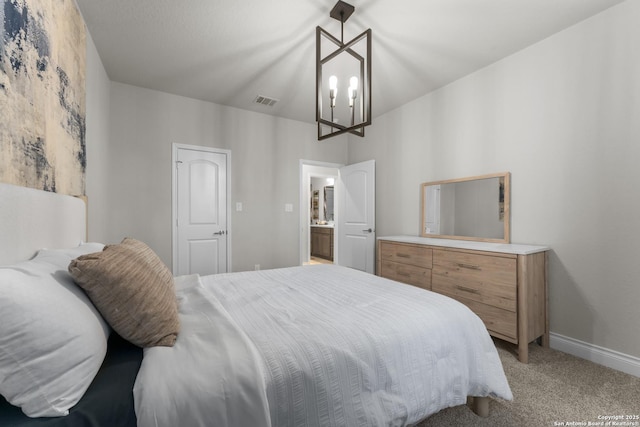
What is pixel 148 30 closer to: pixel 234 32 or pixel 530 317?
pixel 234 32

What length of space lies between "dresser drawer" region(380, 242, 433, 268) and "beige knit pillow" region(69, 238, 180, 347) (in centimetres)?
246

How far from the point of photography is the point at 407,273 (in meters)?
3.07

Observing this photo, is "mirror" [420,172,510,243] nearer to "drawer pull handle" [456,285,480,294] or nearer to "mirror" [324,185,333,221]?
"drawer pull handle" [456,285,480,294]

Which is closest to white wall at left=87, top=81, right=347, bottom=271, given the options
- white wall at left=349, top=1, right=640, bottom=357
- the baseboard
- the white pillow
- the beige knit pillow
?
the beige knit pillow

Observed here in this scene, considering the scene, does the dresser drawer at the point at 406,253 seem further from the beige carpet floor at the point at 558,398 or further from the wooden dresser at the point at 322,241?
the wooden dresser at the point at 322,241

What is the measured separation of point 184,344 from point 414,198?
10.7 ft

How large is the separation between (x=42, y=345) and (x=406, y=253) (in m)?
2.94

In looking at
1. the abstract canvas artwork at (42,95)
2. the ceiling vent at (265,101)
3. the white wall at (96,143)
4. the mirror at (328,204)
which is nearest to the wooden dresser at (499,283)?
the ceiling vent at (265,101)

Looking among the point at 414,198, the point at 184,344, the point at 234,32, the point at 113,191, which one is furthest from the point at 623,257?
the point at 113,191

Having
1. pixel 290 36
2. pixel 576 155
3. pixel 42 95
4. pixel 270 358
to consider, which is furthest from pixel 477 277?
pixel 42 95

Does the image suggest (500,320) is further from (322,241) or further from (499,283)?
(322,241)

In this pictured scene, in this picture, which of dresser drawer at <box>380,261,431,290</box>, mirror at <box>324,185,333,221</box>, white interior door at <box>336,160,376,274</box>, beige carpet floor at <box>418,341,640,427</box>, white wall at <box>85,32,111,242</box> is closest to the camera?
beige carpet floor at <box>418,341,640,427</box>

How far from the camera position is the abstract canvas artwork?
3.57ft

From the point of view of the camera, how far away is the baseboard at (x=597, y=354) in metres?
1.95
